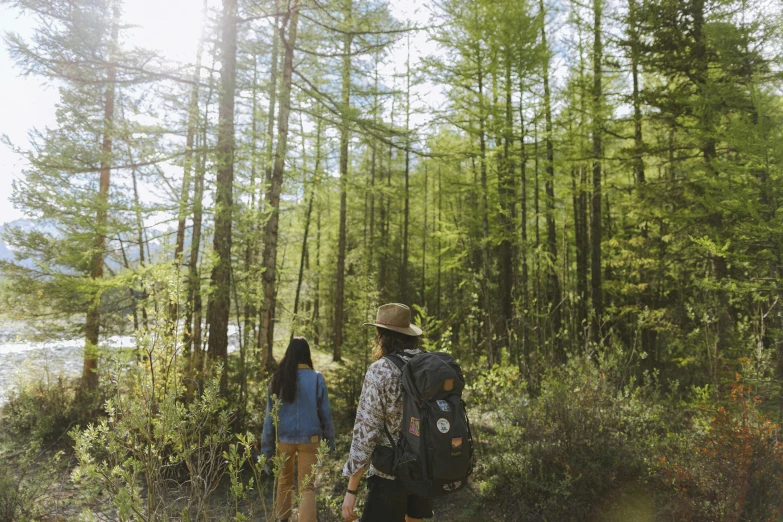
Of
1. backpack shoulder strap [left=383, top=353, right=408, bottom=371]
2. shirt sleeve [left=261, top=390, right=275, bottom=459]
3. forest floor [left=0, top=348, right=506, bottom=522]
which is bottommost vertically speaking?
→ forest floor [left=0, top=348, right=506, bottom=522]

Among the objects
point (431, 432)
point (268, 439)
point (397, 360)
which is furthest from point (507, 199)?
point (431, 432)

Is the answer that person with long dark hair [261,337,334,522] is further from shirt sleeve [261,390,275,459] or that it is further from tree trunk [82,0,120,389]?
tree trunk [82,0,120,389]

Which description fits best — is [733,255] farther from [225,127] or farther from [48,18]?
[48,18]

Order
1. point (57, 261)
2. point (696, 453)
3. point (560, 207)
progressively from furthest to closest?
point (560, 207) → point (57, 261) → point (696, 453)

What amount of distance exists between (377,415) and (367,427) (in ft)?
0.32

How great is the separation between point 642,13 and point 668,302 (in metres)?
8.58

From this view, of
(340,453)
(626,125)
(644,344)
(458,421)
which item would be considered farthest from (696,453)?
(644,344)

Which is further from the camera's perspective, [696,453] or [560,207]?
[560,207]

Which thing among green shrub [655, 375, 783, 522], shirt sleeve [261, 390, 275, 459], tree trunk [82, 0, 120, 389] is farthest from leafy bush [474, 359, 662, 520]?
tree trunk [82, 0, 120, 389]

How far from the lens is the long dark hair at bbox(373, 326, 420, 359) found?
9.46 feet

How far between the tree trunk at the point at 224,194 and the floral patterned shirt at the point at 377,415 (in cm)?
469

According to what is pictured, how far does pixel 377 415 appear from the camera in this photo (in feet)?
8.51

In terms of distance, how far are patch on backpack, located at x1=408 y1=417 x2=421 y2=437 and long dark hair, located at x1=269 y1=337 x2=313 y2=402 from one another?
68.3 inches

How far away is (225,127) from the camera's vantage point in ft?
22.1
